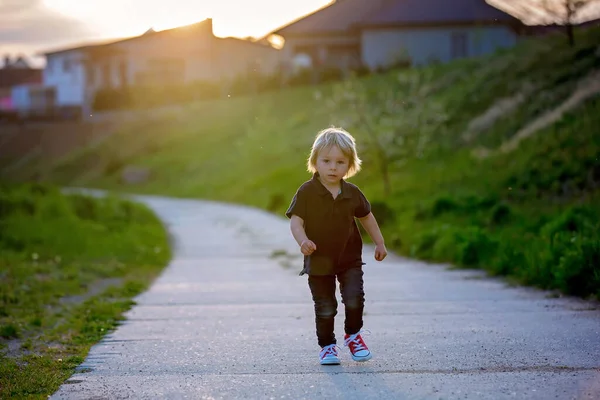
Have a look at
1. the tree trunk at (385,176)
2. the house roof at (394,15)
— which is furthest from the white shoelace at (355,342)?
the house roof at (394,15)

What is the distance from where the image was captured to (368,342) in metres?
6.02

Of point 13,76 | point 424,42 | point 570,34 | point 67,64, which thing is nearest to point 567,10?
point 570,34

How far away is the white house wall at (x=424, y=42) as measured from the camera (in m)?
43.5

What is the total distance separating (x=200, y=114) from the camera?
4775 cm

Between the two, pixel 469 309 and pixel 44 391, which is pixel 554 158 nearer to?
pixel 469 309

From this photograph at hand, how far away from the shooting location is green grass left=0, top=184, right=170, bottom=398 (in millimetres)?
5849

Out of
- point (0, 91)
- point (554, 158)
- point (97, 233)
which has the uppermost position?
point (0, 91)

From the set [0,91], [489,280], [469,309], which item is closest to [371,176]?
[489,280]

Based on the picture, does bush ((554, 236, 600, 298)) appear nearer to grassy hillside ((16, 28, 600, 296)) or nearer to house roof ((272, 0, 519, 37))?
grassy hillside ((16, 28, 600, 296))

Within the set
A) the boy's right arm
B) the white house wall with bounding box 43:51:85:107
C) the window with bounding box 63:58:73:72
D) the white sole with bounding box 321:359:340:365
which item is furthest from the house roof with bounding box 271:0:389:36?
the white sole with bounding box 321:359:340:365

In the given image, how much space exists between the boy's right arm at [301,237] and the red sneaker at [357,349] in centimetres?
60

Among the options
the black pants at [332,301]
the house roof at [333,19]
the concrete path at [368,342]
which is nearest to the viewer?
the concrete path at [368,342]

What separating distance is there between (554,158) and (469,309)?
26.3 feet

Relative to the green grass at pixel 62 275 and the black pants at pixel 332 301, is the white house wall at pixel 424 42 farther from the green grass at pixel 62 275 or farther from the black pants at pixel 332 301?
the black pants at pixel 332 301
